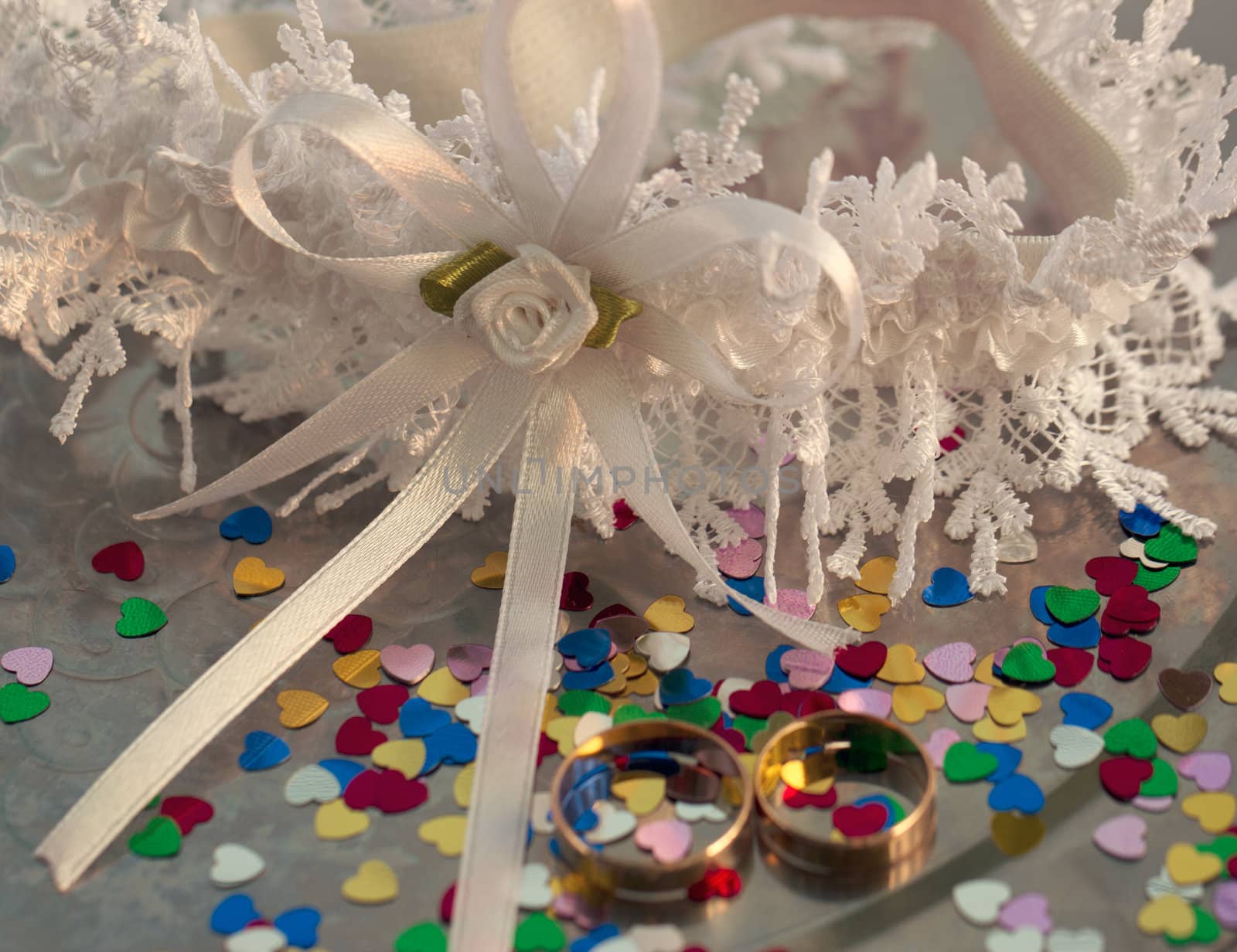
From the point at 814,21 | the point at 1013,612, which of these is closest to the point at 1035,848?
the point at 1013,612

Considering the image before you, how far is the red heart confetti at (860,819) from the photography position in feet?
1.51

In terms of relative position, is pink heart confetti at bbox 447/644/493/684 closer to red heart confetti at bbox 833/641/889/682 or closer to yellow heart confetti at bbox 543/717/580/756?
yellow heart confetti at bbox 543/717/580/756

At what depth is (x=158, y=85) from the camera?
0.58m

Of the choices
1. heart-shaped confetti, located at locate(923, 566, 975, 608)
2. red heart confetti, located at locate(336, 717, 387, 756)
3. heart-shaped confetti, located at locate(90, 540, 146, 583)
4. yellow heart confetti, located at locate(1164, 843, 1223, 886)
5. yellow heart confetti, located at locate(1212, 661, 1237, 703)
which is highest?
yellow heart confetti, located at locate(1212, 661, 1237, 703)

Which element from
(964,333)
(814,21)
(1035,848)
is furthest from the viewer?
(814,21)

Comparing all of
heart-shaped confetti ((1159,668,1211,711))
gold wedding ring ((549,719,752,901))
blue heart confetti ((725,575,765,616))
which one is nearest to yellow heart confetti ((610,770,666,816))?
gold wedding ring ((549,719,752,901))

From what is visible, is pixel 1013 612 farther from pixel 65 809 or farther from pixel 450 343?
pixel 65 809

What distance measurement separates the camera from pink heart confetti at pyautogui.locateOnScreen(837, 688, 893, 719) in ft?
1.66

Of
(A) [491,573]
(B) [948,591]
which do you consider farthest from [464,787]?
(B) [948,591]

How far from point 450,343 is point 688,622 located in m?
0.16


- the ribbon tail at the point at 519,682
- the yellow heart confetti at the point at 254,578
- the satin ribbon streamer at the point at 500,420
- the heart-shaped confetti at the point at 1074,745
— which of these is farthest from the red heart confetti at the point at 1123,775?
the yellow heart confetti at the point at 254,578

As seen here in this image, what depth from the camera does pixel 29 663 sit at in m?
0.55

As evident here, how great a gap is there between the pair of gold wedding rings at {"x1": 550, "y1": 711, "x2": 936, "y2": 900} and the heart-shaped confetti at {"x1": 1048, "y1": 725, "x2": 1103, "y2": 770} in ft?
0.17

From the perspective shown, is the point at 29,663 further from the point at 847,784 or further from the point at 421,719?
the point at 847,784
